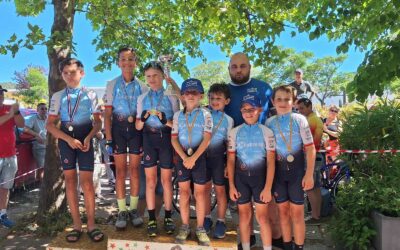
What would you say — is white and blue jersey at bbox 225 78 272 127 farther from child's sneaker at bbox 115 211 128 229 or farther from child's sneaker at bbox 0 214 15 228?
child's sneaker at bbox 0 214 15 228

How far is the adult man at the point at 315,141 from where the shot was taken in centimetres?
641

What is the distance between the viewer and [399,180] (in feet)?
16.8

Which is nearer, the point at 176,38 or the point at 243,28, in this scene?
the point at 243,28

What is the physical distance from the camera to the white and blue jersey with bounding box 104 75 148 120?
4.62 meters

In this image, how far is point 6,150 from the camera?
6660 mm

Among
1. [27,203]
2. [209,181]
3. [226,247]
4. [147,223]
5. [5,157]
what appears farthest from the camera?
[27,203]

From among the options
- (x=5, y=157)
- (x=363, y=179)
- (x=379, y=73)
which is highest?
(x=379, y=73)

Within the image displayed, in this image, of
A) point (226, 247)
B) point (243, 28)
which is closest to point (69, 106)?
point (226, 247)

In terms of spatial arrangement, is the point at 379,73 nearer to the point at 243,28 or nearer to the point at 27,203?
the point at 243,28

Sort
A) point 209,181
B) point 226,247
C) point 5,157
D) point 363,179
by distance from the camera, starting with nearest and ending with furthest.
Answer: point 226,247, point 209,181, point 363,179, point 5,157

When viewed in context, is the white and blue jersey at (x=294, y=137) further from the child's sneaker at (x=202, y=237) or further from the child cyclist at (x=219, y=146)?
the child's sneaker at (x=202, y=237)

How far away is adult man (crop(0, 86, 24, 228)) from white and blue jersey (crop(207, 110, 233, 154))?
160 inches

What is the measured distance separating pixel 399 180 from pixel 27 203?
7038 millimetres

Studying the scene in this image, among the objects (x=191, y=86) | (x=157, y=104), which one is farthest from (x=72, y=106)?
(x=191, y=86)
